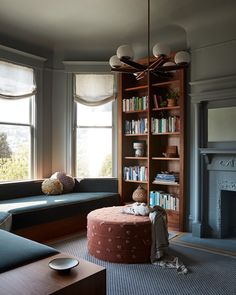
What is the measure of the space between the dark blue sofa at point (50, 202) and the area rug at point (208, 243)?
128 centimetres

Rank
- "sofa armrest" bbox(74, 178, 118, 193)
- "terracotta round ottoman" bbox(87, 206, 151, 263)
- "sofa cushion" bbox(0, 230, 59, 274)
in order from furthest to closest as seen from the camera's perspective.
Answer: "sofa armrest" bbox(74, 178, 118, 193) < "terracotta round ottoman" bbox(87, 206, 151, 263) < "sofa cushion" bbox(0, 230, 59, 274)

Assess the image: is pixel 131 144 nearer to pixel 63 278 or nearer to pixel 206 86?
pixel 206 86

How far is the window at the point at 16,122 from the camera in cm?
445

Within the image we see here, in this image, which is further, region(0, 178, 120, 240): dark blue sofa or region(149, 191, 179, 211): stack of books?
region(149, 191, 179, 211): stack of books

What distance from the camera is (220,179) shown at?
3.95m

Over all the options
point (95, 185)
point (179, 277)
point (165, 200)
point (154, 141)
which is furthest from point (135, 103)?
point (179, 277)

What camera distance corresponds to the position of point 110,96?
5105mm

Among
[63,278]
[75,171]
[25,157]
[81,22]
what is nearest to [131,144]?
[75,171]

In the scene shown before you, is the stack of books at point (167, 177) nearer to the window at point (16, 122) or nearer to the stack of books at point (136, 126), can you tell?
the stack of books at point (136, 126)

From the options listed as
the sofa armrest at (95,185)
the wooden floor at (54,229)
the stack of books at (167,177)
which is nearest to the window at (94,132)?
the sofa armrest at (95,185)

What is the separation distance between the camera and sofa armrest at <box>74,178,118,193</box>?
194 inches

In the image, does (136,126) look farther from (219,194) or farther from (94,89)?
(219,194)

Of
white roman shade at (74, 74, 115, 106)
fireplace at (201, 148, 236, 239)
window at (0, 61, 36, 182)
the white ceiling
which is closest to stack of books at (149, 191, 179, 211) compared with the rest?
fireplace at (201, 148, 236, 239)

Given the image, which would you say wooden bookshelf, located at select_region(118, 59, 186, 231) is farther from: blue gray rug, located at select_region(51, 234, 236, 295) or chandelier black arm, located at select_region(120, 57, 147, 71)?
chandelier black arm, located at select_region(120, 57, 147, 71)
